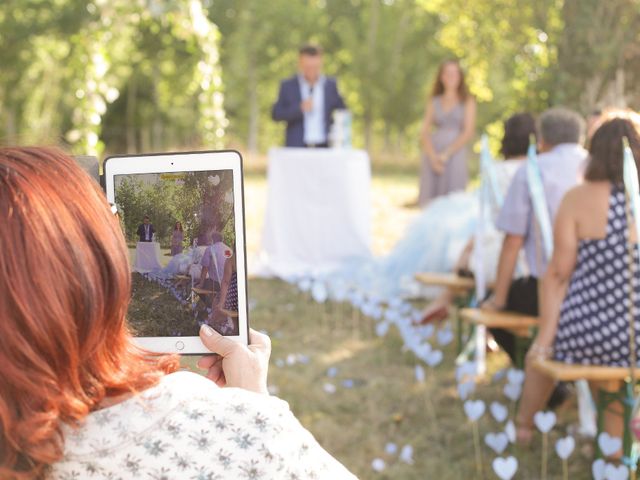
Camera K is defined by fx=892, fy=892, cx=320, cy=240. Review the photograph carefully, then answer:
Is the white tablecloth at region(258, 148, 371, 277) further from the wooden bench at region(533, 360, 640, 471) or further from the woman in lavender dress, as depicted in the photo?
the wooden bench at region(533, 360, 640, 471)

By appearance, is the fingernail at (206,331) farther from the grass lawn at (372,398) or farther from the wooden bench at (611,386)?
the grass lawn at (372,398)

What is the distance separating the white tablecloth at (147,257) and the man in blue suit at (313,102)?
5875 millimetres

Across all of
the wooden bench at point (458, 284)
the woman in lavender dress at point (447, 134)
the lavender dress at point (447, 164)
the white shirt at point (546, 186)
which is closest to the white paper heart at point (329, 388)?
the wooden bench at point (458, 284)

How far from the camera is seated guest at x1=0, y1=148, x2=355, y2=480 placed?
3.21 feet

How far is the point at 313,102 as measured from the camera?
23.6ft

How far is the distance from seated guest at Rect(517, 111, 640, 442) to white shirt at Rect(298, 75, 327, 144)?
4.21 m

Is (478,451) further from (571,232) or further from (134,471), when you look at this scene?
(134,471)

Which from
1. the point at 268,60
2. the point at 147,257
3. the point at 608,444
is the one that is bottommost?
the point at 608,444

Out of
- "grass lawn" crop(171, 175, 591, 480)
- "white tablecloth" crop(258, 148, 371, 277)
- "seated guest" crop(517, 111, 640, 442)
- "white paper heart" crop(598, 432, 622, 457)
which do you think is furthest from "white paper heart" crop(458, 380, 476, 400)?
"white tablecloth" crop(258, 148, 371, 277)

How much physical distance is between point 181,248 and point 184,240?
13mm

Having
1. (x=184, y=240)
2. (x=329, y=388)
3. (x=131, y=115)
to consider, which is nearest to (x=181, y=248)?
(x=184, y=240)

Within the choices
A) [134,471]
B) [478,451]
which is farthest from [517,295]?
[134,471]

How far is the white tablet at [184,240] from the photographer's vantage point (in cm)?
134

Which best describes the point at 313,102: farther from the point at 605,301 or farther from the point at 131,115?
the point at 131,115
